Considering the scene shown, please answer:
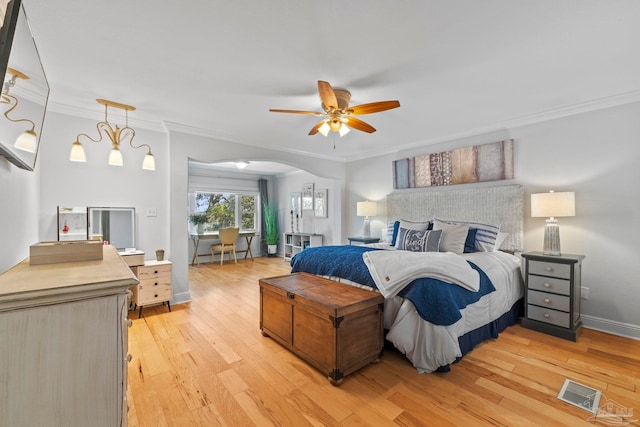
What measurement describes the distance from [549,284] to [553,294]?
0.31 ft

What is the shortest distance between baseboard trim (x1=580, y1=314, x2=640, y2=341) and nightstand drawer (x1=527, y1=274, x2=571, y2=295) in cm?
64

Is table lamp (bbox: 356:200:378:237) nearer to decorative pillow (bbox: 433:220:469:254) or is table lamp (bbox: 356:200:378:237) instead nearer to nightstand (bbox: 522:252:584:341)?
decorative pillow (bbox: 433:220:469:254)

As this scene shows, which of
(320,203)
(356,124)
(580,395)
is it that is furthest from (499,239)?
(320,203)

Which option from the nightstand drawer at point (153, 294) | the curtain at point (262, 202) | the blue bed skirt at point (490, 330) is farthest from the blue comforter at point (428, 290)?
the curtain at point (262, 202)

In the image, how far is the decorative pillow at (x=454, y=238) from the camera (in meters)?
3.08

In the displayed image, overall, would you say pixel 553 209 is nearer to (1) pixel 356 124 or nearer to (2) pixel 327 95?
(1) pixel 356 124

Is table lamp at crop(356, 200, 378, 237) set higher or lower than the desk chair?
higher

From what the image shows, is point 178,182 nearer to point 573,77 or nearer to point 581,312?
point 573,77

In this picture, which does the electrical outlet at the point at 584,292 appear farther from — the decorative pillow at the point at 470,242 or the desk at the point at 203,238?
the desk at the point at 203,238

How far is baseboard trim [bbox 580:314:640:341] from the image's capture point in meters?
2.60

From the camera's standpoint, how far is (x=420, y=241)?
3.20 m

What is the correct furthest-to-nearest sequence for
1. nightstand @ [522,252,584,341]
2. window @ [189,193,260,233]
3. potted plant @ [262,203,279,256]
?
potted plant @ [262,203,279,256], window @ [189,193,260,233], nightstand @ [522,252,584,341]

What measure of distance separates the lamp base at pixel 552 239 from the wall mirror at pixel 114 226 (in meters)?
4.60

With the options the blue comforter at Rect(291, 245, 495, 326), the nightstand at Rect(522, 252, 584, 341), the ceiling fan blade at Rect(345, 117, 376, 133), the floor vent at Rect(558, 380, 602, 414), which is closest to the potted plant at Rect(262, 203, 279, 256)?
the blue comforter at Rect(291, 245, 495, 326)
